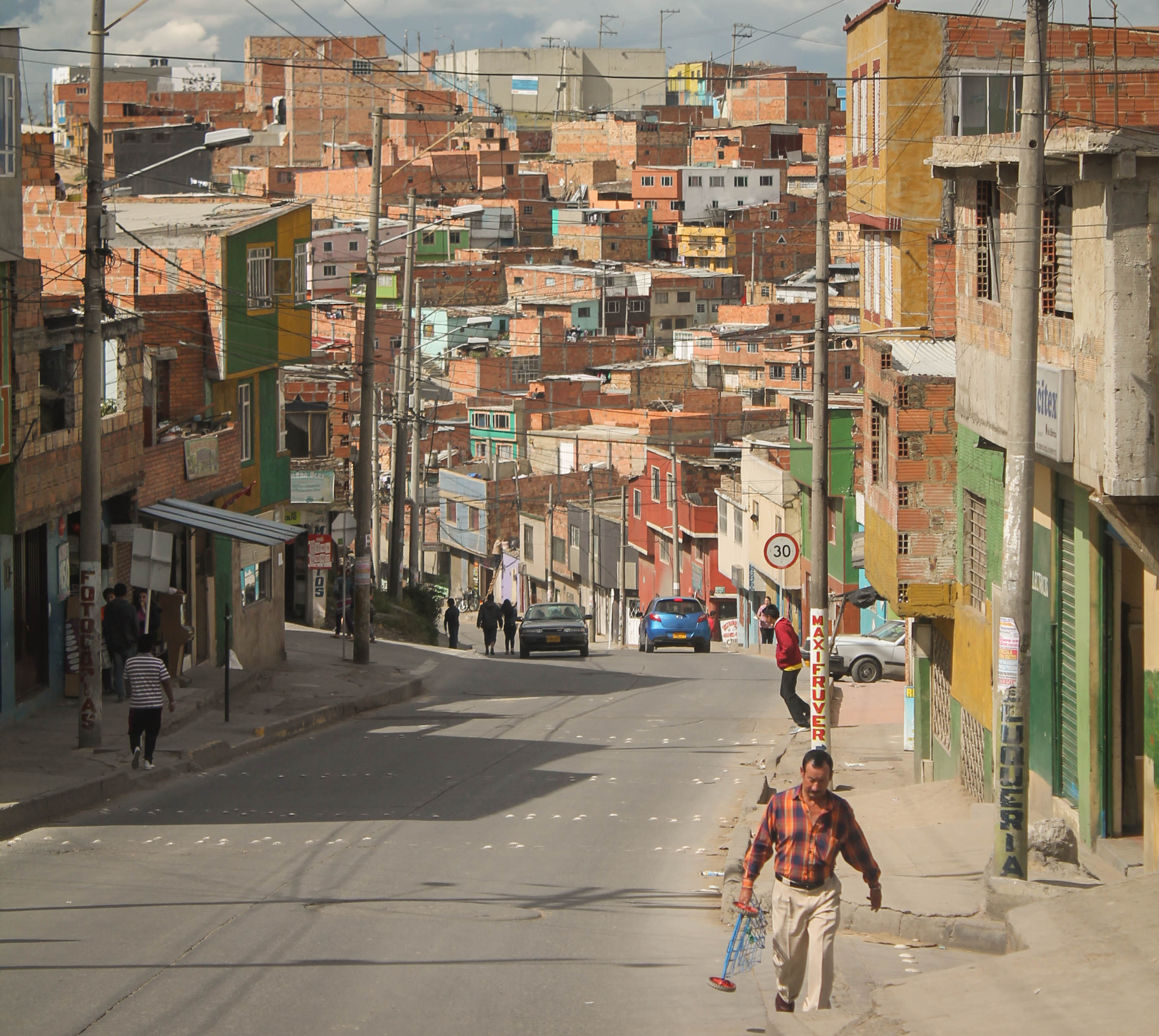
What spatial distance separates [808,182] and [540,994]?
15296cm

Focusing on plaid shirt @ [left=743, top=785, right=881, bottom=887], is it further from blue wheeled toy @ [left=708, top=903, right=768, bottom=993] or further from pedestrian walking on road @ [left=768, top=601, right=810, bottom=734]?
pedestrian walking on road @ [left=768, top=601, right=810, bottom=734]

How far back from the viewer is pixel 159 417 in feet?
91.2

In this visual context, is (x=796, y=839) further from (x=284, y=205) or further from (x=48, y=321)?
(x=284, y=205)

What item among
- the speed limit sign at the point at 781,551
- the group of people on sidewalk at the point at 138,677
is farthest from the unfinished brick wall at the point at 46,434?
the speed limit sign at the point at 781,551

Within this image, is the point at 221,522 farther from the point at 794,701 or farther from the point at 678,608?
the point at 678,608

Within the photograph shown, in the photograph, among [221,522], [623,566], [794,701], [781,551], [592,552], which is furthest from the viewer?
[592,552]

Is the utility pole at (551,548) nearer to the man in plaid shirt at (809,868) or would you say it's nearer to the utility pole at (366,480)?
the utility pole at (366,480)

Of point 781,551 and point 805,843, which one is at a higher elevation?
point 781,551

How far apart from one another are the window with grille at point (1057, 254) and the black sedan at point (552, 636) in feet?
94.7

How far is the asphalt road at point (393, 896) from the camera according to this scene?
29.8 feet

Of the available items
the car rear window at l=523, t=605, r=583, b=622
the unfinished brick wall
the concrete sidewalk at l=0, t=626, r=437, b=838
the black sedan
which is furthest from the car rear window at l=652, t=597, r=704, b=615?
the unfinished brick wall

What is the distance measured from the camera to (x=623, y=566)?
69.3m

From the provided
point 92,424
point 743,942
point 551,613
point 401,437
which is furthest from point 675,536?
point 743,942

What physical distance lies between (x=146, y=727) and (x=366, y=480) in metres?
14.6
